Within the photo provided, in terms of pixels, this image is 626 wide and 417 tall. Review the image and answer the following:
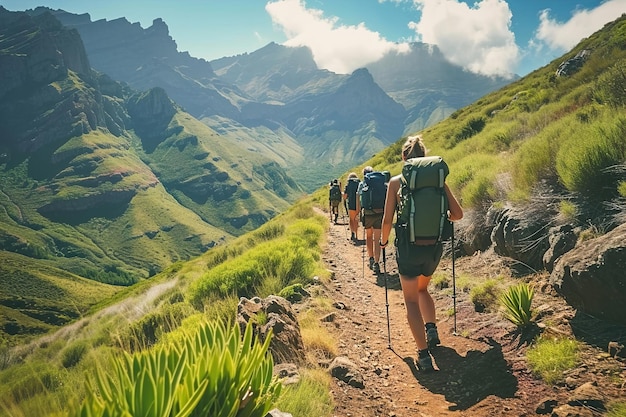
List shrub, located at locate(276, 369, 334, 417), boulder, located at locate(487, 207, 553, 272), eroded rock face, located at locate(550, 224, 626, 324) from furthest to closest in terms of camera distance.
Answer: boulder, located at locate(487, 207, 553, 272), eroded rock face, located at locate(550, 224, 626, 324), shrub, located at locate(276, 369, 334, 417)

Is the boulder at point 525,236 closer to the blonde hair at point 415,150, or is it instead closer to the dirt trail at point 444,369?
the dirt trail at point 444,369

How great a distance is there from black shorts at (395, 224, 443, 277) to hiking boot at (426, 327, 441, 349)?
31.7 inches

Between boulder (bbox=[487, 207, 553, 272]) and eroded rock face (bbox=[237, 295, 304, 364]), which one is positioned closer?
eroded rock face (bbox=[237, 295, 304, 364])

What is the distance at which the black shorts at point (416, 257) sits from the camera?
15.7 feet

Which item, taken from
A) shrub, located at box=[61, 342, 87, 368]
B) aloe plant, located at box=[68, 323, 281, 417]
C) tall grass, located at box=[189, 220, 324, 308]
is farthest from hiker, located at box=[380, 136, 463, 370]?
shrub, located at box=[61, 342, 87, 368]

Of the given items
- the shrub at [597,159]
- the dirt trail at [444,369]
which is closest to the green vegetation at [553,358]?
the dirt trail at [444,369]

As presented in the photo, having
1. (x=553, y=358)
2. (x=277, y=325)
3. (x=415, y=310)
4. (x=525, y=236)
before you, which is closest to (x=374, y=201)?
(x=525, y=236)

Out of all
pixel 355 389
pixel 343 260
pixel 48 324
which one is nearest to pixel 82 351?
pixel 343 260

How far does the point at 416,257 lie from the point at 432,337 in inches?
47.6

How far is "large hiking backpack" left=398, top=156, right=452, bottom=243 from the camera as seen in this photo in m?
4.65

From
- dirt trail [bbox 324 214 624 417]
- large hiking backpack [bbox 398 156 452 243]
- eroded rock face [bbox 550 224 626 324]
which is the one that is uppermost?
large hiking backpack [bbox 398 156 452 243]

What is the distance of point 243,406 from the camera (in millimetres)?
2100

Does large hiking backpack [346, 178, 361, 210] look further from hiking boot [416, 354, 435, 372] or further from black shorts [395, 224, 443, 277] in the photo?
Result: hiking boot [416, 354, 435, 372]

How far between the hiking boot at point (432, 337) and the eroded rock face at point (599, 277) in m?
1.60
